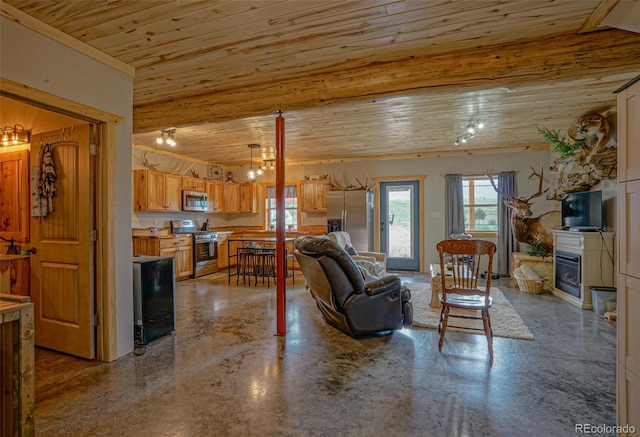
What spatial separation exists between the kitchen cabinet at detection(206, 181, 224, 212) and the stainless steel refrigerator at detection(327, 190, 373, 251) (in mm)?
2828

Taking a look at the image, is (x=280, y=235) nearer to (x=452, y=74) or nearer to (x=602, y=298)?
(x=452, y=74)

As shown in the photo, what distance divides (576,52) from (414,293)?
11.9ft

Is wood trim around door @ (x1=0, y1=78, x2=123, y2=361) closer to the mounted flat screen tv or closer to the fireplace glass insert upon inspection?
the fireplace glass insert

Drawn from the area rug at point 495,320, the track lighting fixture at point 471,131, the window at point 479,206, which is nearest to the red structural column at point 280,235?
the area rug at point 495,320

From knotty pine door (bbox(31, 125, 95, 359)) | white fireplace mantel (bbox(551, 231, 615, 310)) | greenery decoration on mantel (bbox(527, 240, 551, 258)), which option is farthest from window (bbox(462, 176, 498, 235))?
knotty pine door (bbox(31, 125, 95, 359))

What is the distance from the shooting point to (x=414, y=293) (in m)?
5.01

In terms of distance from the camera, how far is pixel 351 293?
315 centimetres

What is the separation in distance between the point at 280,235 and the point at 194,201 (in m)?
4.28

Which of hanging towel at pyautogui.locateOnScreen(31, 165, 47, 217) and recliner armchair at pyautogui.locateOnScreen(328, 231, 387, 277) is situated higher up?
hanging towel at pyautogui.locateOnScreen(31, 165, 47, 217)

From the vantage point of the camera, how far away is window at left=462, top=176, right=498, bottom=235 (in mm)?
6755

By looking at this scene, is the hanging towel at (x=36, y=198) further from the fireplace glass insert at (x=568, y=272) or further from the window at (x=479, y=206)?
the window at (x=479, y=206)

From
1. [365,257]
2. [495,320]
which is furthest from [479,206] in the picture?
[495,320]

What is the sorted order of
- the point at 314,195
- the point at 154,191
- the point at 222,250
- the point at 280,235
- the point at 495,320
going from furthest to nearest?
the point at 314,195, the point at 222,250, the point at 154,191, the point at 495,320, the point at 280,235

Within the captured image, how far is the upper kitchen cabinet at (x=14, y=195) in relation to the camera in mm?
3201
